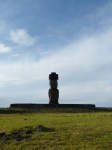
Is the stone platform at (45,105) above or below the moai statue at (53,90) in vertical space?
below

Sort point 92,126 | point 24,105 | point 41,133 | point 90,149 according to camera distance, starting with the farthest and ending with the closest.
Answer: point 24,105
point 92,126
point 41,133
point 90,149

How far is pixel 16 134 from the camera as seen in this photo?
1783 centimetres

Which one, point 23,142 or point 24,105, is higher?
point 24,105

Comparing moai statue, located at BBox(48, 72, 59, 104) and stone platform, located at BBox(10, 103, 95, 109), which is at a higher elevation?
moai statue, located at BBox(48, 72, 59, 104)

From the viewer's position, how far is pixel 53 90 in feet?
144

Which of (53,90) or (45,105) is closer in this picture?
(45,105)

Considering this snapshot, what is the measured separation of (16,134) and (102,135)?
4.26m

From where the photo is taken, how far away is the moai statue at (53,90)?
144 ft

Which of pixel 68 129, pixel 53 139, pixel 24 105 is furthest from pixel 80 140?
pixel 24 105

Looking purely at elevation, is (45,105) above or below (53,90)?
below

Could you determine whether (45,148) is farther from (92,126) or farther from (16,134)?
(92,126)

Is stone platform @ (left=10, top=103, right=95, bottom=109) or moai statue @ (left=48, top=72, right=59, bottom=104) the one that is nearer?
stone platform @ (left=10, top=103, right=95, bottom=109)

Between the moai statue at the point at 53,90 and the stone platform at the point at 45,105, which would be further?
the moai statue at the point at 53,90

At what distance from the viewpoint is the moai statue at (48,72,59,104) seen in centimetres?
4391
